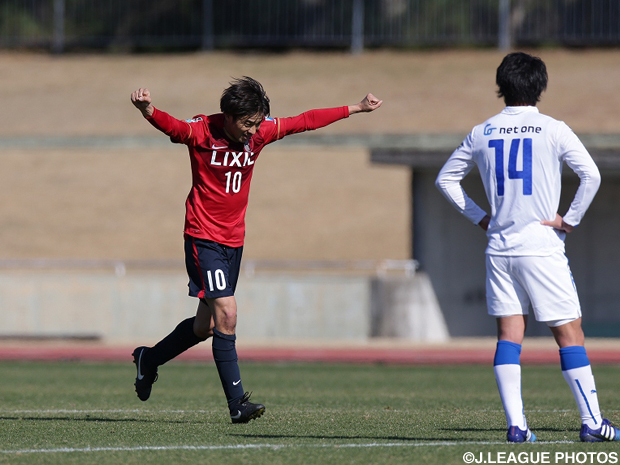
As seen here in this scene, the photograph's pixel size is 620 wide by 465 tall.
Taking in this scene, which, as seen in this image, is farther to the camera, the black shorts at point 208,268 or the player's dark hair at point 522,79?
the black shorts at point 208,268

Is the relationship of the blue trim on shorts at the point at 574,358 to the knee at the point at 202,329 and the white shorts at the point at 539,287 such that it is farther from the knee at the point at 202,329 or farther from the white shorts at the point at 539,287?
the knee at the point at 202,329

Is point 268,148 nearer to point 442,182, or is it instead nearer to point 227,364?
point 227,364

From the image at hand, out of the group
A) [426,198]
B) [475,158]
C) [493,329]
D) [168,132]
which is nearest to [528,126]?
[475,158]

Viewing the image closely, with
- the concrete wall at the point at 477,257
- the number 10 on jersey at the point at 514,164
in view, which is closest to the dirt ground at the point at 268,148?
the concrete wall at the point at 477,257

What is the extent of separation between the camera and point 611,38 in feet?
128

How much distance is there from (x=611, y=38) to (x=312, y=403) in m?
33.3

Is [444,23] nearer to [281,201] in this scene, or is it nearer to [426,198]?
[281,201]

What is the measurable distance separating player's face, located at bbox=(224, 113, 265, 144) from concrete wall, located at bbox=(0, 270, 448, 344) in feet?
43.1

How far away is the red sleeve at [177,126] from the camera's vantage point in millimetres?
6766

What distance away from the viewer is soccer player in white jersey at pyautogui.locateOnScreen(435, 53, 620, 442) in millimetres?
5809

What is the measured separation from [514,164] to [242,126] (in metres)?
1.91

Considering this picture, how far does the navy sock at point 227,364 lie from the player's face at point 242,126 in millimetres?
1313

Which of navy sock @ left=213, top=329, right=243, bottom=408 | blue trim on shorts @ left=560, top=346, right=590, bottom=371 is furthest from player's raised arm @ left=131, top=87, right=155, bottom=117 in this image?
blue trim on shorts @ left=560, top=346, right=590, bottom=371

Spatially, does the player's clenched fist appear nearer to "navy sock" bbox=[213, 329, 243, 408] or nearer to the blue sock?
"navy sock" bbox=[213, 329, 243, 408]
